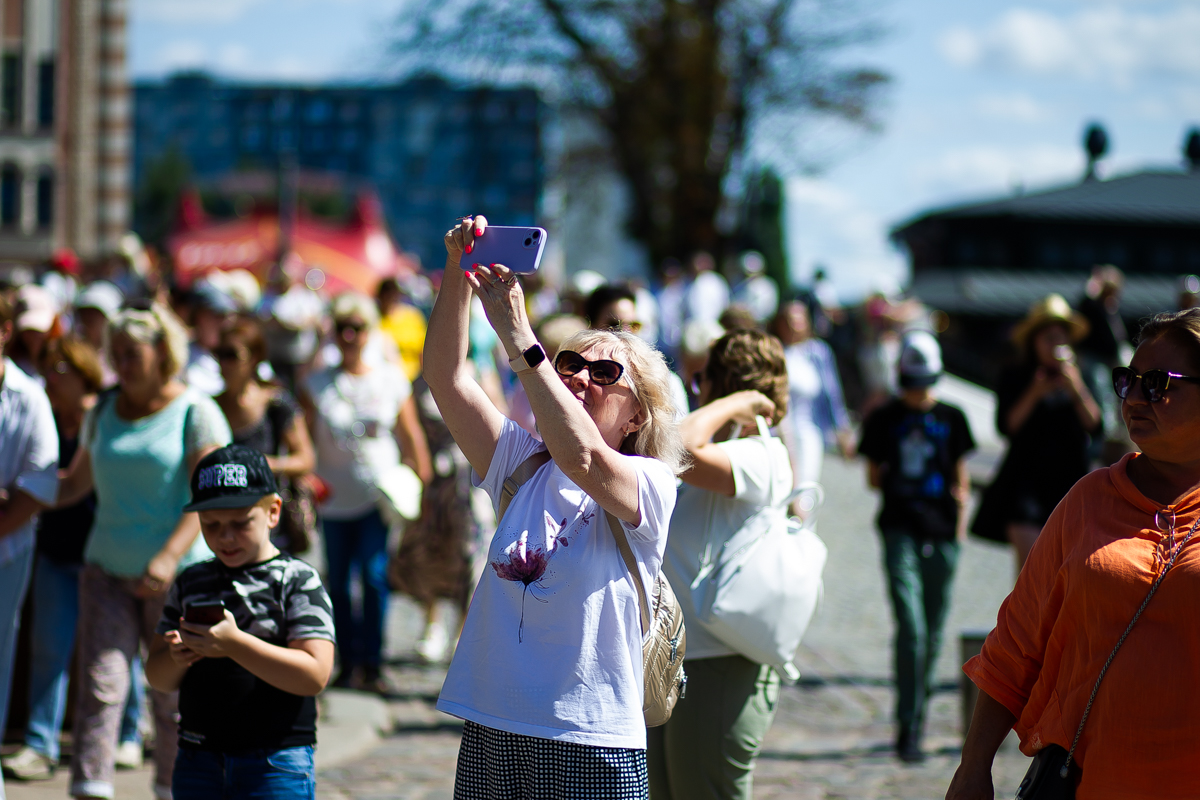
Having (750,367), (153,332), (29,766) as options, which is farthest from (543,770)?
(29,766)

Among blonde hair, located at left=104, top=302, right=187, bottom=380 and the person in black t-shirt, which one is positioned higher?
blonde hair, located at left=104, top=302, right=187, bottom=380

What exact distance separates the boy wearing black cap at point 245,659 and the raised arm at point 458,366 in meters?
0.75

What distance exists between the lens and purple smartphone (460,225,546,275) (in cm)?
292

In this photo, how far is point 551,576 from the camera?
2.98 meters

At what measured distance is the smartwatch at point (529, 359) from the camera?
2826mm

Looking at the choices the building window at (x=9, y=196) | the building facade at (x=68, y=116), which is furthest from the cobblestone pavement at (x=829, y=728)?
the building window at (x=9, y=196)

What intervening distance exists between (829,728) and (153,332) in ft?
12.9

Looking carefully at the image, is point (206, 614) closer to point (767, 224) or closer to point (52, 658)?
point (52, 658)

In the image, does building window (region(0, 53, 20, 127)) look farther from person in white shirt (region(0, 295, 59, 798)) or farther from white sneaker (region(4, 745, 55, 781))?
person in white shirt (region(0, 295, 59, 798))

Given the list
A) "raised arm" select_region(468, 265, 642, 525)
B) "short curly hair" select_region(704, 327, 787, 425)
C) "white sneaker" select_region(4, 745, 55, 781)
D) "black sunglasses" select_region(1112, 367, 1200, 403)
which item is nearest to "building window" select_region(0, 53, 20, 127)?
"white sneaker" select_region(4, 745, 55, 781)

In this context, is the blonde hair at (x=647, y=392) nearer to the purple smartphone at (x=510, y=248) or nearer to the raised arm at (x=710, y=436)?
the purple smartphone at (x=510, y=248)

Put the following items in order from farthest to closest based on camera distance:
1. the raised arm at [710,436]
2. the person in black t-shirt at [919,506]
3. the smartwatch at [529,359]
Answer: the person in black t-shirt at [919,506]
the raised arm at [710,436]
the smartwatch at [529,359]

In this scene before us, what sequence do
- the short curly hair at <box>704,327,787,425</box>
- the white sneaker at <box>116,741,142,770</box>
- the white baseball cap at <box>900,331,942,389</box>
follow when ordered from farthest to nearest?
1. the white baseball cap at <box>900,331,942,389</box>
2. the white sneaker at <box>116,741,142,770</box>
3. the short curly hair at <box>704,327,787,425</box>

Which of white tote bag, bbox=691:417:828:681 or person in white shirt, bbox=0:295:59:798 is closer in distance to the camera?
white tote bag, bbox=691:417:828:681
